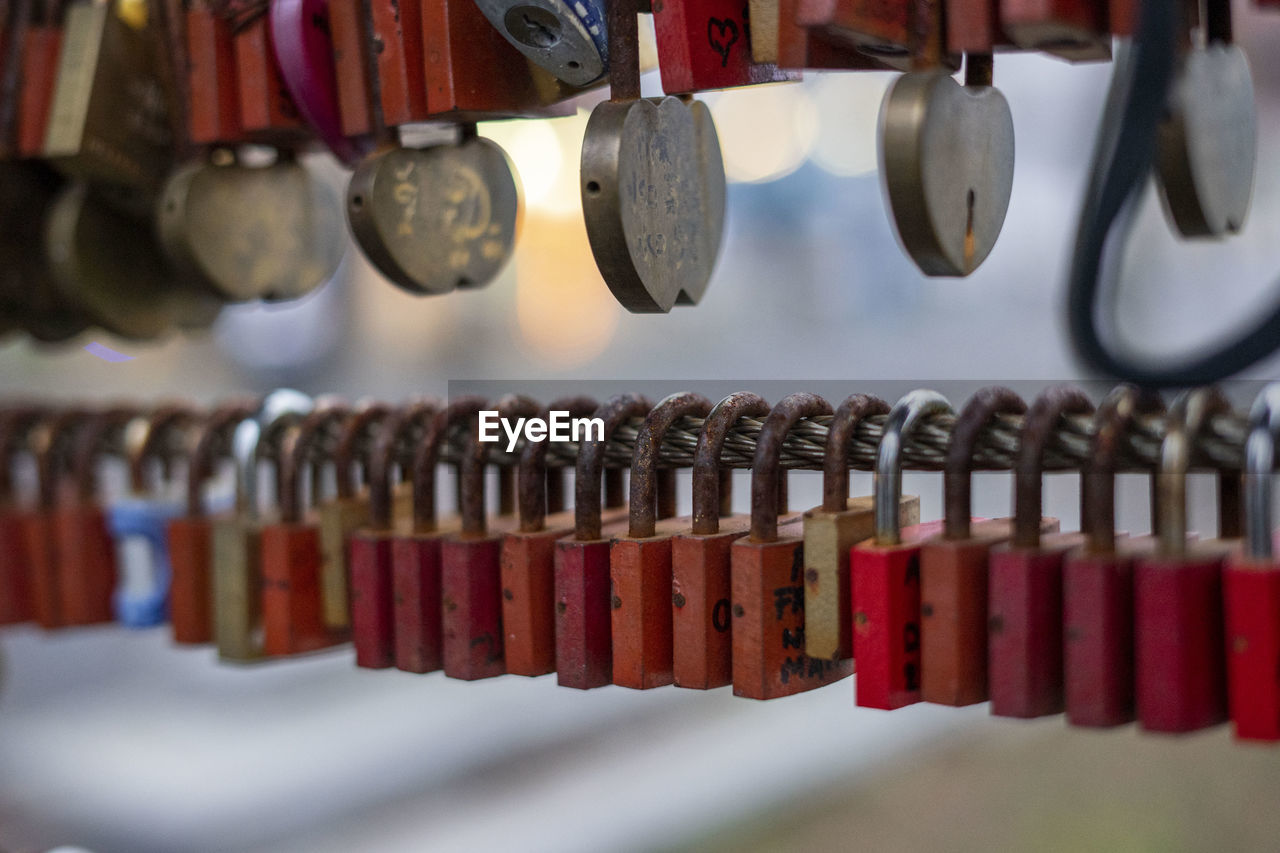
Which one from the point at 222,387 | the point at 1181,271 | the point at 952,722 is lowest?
the point at 952,722

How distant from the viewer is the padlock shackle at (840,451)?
1.85 ft

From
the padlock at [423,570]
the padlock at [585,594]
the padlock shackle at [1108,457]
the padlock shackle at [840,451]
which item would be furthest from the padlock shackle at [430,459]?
the padlock shackle at [1108,457]

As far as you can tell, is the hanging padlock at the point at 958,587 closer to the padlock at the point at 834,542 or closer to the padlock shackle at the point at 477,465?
the padlock at the point at 834,542

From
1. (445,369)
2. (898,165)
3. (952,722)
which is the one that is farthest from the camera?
(445,369)

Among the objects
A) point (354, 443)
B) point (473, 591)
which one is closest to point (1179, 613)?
point (473, 591)

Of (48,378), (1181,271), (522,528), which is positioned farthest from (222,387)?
(522,528)

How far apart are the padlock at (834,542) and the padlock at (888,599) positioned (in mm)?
11

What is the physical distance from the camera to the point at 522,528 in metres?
0.65

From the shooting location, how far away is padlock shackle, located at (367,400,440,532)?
714 millimetres

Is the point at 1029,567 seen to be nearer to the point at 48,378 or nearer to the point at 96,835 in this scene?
the point at 96,835

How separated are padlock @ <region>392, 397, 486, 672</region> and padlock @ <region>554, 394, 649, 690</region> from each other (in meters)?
0.10

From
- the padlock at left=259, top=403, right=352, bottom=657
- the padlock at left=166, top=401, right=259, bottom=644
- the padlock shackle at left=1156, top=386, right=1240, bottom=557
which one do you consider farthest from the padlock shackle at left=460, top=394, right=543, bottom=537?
the padlock shackle at left=1156, top=386, right=1240, bottom=557

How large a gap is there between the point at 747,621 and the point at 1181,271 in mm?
3245

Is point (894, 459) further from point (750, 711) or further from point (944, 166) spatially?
point (750, 711)
